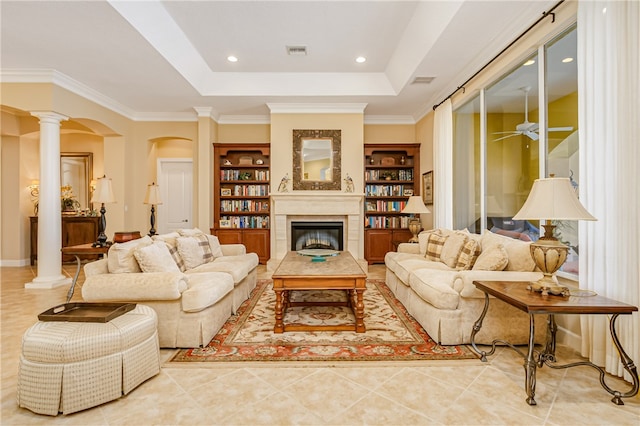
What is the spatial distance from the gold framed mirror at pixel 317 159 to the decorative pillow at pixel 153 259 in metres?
3.35

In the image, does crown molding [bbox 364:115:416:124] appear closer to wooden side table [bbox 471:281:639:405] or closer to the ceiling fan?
the ceiling fan

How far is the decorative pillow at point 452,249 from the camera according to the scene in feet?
11.6

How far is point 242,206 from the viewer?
21.5 ft

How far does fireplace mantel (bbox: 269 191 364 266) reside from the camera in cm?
600

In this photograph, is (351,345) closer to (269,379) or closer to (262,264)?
(269,379)

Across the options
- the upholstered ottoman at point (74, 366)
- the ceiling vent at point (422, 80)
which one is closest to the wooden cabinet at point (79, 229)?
the upholstered ottoman at point (74, 366)

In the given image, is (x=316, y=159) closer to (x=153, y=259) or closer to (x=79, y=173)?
(x=153, y=259)

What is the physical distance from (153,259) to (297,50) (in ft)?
11.5

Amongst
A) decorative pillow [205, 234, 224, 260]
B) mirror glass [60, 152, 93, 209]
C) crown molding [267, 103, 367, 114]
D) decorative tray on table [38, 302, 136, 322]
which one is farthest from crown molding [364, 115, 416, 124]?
mirror glass [60, 152, 93, 209]

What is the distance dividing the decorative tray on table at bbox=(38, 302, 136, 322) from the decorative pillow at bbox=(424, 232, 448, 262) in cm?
335

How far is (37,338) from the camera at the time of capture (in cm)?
183

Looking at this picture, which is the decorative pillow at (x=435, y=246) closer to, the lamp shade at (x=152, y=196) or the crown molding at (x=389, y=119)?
the crown molding at (x=389, y=119)

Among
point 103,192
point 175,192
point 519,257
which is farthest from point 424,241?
point 175,192

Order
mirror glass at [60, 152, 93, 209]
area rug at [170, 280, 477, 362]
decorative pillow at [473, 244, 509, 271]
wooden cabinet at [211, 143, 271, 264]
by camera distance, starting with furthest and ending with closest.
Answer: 1. mirror glass at [60, 152, 93, 209]
2. wooden cabinet at [211, 143, 271, 264]
3. decorative pillow at [473, 244, 509, 271]
4. area rug at [170, 280, 477, 362]
